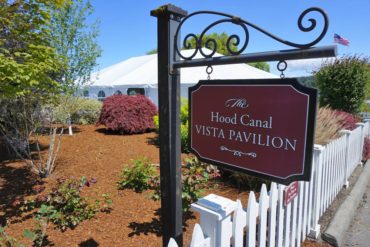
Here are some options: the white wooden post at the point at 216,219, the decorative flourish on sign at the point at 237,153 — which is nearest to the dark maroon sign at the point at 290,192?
the white wooden post at the point at 216,219

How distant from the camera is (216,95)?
157 cm

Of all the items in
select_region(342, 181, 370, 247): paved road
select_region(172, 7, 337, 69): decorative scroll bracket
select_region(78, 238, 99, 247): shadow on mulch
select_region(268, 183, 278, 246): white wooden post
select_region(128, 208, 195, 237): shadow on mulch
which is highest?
select_region(172, 7, 337, 69): decorative scroll bracket

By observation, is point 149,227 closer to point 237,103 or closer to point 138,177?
point 138,177

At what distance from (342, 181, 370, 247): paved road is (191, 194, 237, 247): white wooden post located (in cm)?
229

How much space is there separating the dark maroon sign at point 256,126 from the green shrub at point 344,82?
7.47 metres

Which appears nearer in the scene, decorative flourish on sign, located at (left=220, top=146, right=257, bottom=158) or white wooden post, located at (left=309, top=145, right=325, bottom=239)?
decorative flourish on sign, located at (left=220, top=146, right=257, bottom=158)

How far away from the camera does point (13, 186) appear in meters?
4.43

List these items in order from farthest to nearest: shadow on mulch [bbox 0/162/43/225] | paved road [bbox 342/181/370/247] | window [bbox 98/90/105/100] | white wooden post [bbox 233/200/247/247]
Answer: window [bbox 98/90/105/100]
shadow on mulch [bbox 0/162/43/225]
paved road [bbox 342/181/370/247]
white wooden post [bbox 233/200/247/247]

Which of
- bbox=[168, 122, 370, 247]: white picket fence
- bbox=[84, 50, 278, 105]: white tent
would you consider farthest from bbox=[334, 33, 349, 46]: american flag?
bbox=[168, 122, 370, 247]: white picket fence

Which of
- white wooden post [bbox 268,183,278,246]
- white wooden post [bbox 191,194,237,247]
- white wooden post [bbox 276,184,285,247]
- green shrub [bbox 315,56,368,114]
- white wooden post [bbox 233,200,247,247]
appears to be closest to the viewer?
white wooden post [bbox 191,194,237,247]

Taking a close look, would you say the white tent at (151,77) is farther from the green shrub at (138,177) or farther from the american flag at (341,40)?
the green shrub at (138,177)

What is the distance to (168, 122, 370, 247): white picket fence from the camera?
157 cm

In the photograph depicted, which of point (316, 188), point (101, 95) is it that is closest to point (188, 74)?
point (101, 95)

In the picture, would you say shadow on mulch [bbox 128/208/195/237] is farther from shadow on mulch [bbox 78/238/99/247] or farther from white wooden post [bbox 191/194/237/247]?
white wooden post [bbox 191/194/237/247]
